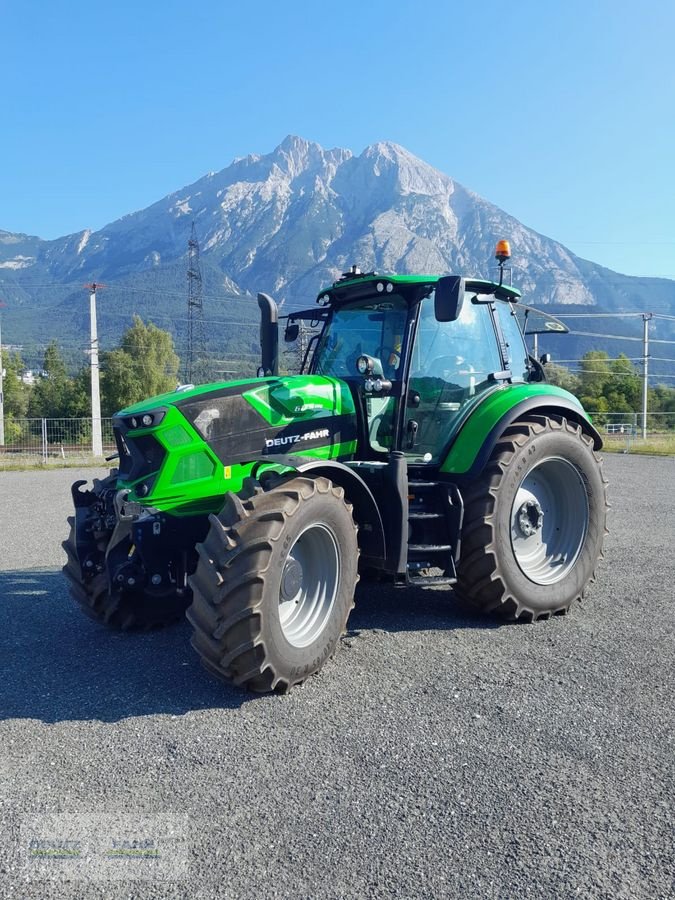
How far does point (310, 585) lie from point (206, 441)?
1.14m

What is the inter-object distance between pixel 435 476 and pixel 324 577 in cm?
149

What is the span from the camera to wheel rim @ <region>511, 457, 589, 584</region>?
5.91 metres

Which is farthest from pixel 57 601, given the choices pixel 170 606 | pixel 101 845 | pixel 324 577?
pixel 101 845

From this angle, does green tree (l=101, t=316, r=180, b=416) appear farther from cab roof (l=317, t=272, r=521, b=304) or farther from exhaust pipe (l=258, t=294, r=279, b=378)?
cab roof (l=317, t=272, r=521, b=304)

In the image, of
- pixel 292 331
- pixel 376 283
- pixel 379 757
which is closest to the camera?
pixel 379 757

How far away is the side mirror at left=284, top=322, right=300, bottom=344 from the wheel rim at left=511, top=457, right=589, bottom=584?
7.79ft

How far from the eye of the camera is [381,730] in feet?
12.5

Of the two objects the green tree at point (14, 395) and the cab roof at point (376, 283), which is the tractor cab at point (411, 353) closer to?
the cab roof at point (376, 283)

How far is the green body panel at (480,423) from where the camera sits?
5.55 meters

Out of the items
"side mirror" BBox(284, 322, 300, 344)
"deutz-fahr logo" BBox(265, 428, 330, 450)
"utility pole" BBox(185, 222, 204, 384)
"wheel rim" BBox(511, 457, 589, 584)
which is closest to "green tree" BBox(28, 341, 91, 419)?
"utility pole" BBox(185, 222, 204, 384)

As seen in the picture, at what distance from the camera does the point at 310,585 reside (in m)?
4.68

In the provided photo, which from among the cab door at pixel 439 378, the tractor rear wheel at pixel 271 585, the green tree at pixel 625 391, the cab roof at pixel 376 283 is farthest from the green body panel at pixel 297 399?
the green tree at pixel 625 391

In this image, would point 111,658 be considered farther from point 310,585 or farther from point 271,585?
point 271,585

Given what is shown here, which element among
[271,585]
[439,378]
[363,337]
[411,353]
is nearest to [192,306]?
[363,337]
